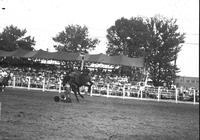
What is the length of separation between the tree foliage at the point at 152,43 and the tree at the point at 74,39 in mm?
15056

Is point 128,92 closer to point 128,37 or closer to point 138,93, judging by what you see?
point 138,93

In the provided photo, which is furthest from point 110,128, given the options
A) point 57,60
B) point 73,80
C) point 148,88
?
point 148,88

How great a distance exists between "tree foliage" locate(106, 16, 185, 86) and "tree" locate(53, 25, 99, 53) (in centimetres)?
1506

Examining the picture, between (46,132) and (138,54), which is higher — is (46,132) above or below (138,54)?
below

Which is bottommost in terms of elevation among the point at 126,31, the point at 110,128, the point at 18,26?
the point at 110,128

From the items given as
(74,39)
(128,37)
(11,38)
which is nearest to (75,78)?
(74,39)

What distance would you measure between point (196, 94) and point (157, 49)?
17.9 m

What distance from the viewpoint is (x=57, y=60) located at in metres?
19.6

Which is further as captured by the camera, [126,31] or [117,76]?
[126,31]

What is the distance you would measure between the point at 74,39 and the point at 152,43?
2149 cm

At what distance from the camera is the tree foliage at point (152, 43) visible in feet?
123

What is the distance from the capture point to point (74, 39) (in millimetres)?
18641

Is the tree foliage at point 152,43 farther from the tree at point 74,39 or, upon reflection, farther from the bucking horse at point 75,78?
the bucking horse at point 75,78

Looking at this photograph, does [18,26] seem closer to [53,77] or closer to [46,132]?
[46,132]
